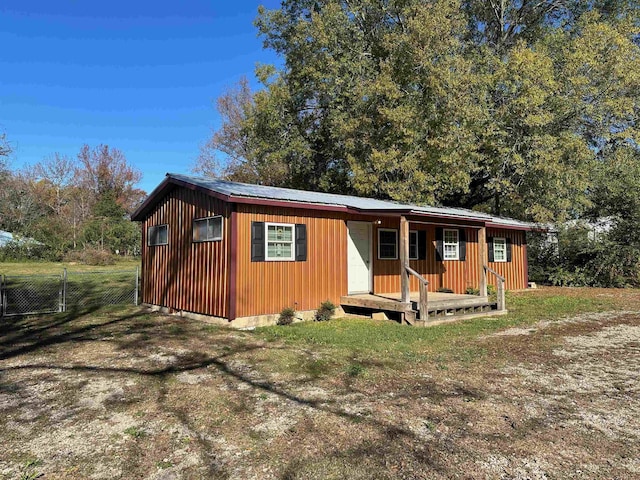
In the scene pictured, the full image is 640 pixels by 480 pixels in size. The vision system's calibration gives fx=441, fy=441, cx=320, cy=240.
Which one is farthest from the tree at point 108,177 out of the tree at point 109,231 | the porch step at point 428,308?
the porch step at point 428,308

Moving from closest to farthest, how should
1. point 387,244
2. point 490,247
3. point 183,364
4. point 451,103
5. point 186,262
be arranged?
point 183,364, point 186,262, point 387,244, point 490,247, point 451,103

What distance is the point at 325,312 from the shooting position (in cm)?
1059

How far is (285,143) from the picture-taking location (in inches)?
838

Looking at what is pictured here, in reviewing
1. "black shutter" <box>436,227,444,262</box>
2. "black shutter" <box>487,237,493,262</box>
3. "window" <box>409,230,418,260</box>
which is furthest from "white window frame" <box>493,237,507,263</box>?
"window" <box>409,230,418,260</box>

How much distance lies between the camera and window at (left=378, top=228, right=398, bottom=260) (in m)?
12.5

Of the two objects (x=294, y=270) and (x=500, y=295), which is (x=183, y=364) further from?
(x=500, y=295)

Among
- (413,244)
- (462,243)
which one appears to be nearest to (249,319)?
(413,244)

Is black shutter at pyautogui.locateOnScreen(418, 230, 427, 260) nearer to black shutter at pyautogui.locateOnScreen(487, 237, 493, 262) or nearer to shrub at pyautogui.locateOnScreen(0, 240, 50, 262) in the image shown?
black shutter at pyautogui.locateOnScreen(487, 237, 493, 262)

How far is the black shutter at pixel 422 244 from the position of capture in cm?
1366

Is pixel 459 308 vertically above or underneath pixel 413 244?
underneath

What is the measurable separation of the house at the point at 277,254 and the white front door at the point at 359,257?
27 millimetres

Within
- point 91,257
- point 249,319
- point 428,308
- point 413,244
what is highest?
point 413,244

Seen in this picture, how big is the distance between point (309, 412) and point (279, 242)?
5860 mm

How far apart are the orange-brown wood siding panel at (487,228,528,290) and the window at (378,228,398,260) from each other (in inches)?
225
